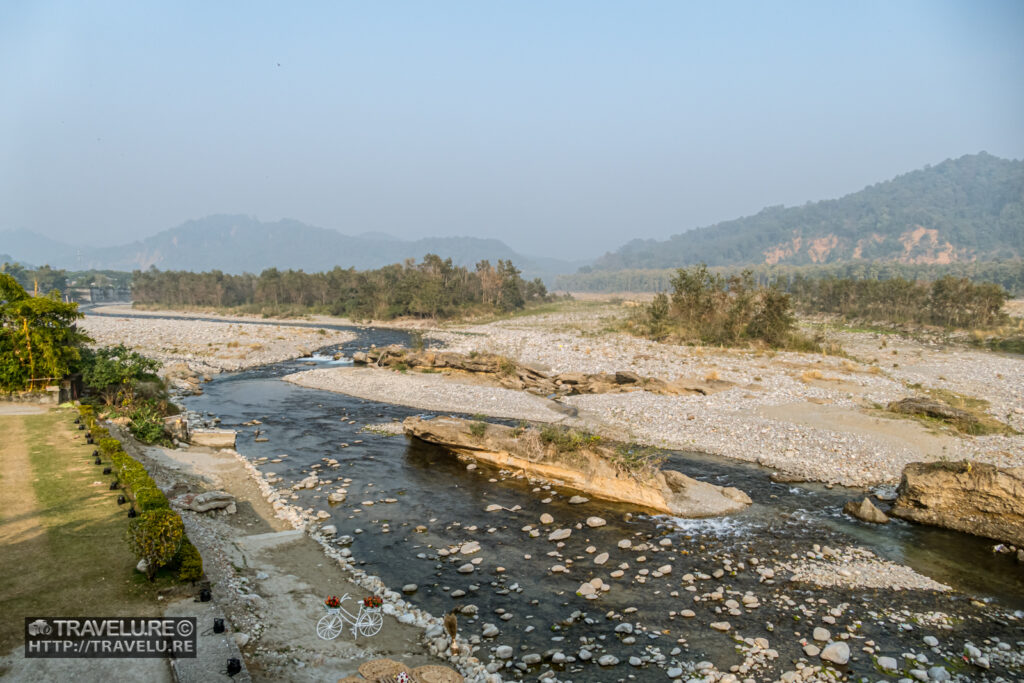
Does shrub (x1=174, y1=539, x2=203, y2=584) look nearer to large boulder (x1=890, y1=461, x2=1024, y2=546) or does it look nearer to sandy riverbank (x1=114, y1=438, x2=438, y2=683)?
sandy riverbank (x1=114, y1=438, x2=438, y2=683)

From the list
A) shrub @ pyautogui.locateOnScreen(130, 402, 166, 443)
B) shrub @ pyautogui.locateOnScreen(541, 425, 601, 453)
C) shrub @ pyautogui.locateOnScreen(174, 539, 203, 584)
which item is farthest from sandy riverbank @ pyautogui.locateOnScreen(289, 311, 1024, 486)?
shrub @ pyautogui.locateOnScreen(174, 539, 203, 584)

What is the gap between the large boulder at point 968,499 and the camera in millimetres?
12891

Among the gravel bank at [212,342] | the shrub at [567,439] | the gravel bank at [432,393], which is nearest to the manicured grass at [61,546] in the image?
the shrub at [567,439]

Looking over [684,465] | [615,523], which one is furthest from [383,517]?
[684,465]

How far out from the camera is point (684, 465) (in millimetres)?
18484

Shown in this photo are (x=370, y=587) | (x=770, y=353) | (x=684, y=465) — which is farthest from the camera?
(x=770, y=353)

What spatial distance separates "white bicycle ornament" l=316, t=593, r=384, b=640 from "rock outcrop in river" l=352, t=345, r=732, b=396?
21754 mm

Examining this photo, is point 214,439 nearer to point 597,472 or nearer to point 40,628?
point 40,628

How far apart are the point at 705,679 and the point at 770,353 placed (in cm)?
3722

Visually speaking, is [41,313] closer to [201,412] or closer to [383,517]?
[201,412]

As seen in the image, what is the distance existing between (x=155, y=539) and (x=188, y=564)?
71cm

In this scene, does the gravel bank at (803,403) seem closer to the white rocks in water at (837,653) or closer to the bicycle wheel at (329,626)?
the white rocks in water at (837,653)

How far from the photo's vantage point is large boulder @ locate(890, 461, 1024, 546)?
12.9 meters

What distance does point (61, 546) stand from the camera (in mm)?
9539
